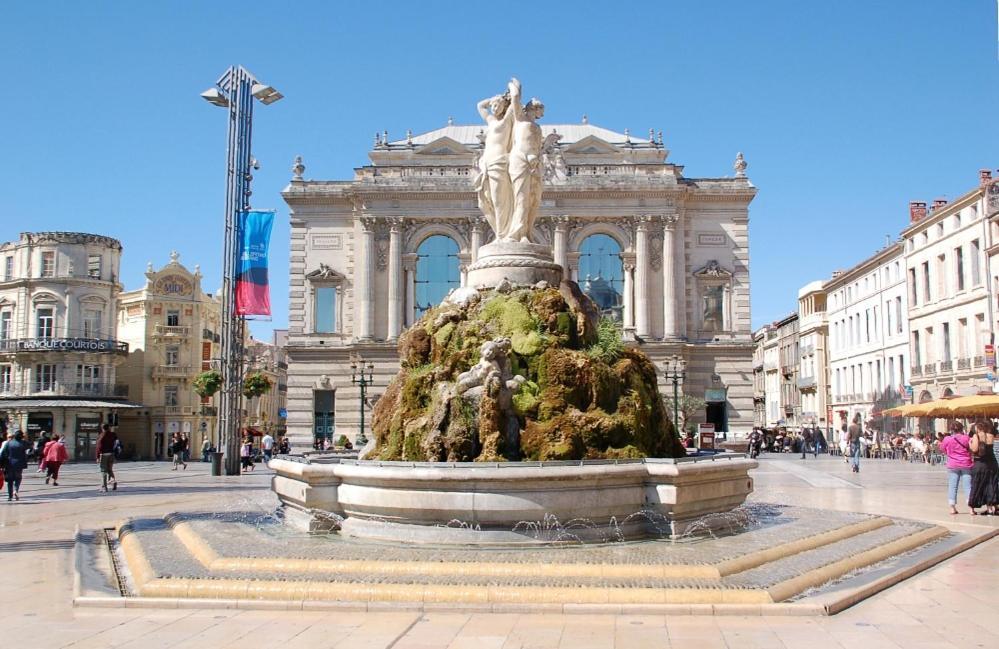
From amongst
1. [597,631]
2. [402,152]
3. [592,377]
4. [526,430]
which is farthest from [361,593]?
[402,152]

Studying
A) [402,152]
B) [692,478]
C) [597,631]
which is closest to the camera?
[597,631]

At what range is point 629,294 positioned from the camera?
5359 cm

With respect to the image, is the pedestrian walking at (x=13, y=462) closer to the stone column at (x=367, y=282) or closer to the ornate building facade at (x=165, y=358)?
the stone column at (x=367, y=282)

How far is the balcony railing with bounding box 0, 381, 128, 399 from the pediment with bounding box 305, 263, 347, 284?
14.5 metres

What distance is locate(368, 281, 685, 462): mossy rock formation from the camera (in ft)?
39.1

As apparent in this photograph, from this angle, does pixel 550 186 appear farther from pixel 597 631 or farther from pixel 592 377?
pixel 597 631

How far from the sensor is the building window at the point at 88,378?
55.5m

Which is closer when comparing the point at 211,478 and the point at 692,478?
the point at 692,478

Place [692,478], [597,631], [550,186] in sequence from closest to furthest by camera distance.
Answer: [597,631] < [692,478] < [550,186]

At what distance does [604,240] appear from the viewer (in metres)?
54.2

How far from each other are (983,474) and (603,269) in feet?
127

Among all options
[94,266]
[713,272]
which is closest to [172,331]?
[94,266]

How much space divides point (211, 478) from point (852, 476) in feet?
66.2

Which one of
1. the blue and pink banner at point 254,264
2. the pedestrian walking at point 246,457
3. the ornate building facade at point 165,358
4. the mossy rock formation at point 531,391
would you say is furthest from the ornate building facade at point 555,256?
the mossy rock formation at point 531,391
